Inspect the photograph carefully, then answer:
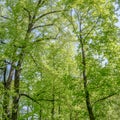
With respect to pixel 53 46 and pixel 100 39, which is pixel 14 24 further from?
pixel 100 39

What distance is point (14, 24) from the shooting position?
16969 millimetres

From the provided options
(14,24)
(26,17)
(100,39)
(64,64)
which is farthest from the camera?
A: (64,64)

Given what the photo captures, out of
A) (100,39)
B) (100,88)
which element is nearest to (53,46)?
(100,39)

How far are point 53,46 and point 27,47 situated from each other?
439cm

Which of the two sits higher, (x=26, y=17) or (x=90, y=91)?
(x=26, y=17)

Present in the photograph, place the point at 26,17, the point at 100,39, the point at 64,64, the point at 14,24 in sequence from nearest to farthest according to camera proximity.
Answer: the point at 100,39, the point at 14,24, the point at 26,17, the point at 64,64

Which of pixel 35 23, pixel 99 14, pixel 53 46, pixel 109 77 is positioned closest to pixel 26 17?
pixel 35 23

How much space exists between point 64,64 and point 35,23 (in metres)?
4.27

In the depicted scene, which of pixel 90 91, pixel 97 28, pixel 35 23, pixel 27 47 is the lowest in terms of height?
pixel 90 91

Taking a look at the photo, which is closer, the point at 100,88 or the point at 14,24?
the point at 100,88

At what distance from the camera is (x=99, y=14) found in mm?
15938

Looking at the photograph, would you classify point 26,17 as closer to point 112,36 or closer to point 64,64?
point 64,64

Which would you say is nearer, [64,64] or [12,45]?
Answer: [12,45]

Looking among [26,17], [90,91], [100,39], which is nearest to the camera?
[90,91]
